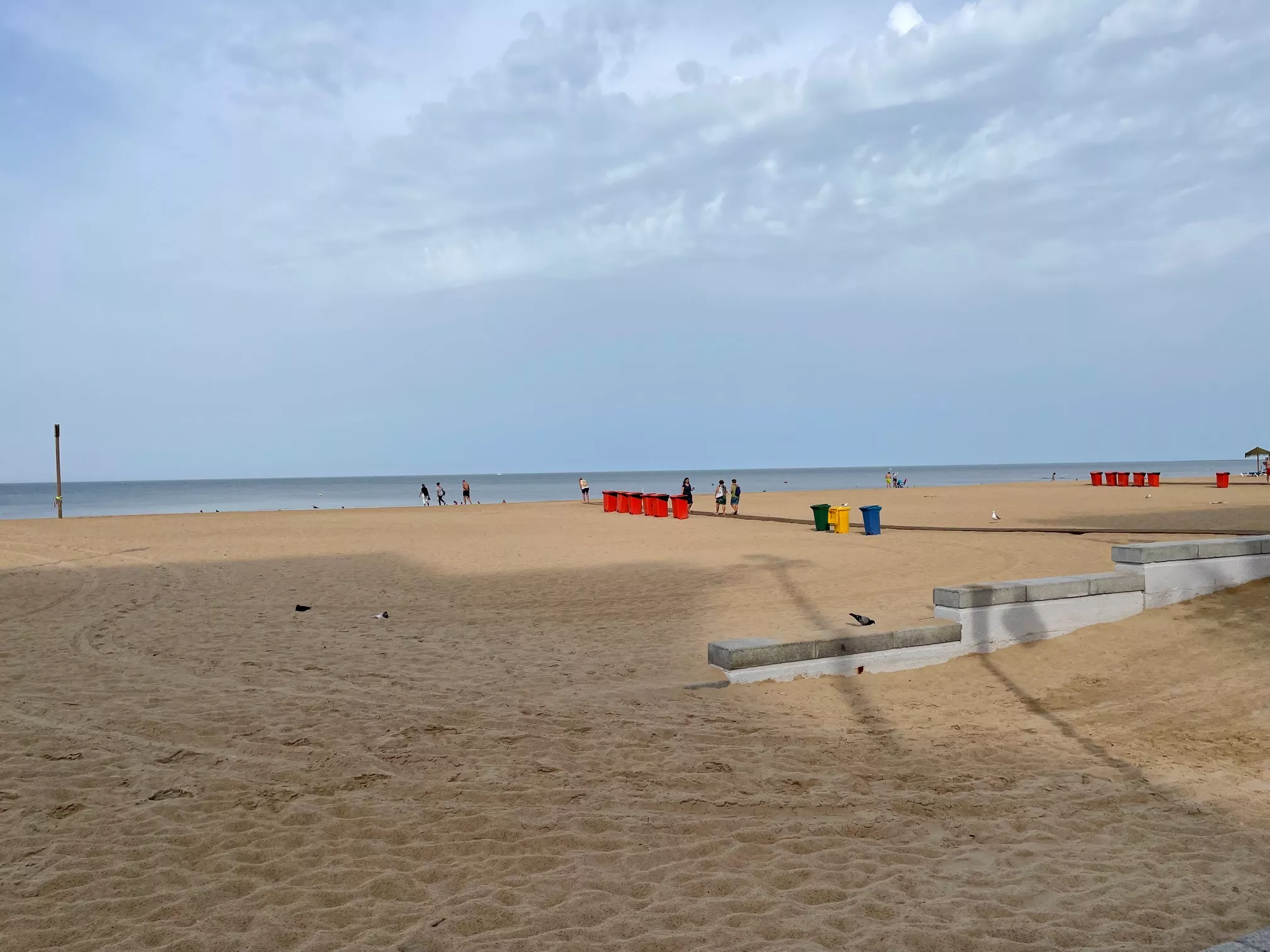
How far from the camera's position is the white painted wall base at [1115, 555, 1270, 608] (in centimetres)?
991

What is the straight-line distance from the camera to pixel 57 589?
1557cm

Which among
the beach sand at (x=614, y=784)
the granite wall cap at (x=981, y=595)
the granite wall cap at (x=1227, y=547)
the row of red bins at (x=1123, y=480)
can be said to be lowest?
the beach sand at (x=614, y=784)

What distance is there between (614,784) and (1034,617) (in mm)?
5670

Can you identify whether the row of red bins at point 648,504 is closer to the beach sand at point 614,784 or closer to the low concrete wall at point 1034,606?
the beach sand at point 614,784

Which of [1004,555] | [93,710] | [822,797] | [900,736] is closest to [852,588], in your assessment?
[1004,555]

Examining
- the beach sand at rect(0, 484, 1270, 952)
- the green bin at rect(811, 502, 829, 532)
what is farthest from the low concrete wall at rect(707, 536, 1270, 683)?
the green bin at rect(811, 502, 829, 532)

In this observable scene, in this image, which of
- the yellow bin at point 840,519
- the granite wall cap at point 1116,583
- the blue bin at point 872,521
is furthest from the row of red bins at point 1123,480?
the granite wall cap at point 1116,583

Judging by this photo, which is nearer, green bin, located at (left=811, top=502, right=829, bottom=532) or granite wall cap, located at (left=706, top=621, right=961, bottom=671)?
granite wall cap, located at (left=706, top=621, right=961, bottom=671)

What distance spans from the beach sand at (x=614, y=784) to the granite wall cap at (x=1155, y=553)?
0.57 metres

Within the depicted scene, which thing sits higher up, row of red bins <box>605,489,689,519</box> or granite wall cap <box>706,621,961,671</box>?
row of red bins <box>605,489,689,519</box>

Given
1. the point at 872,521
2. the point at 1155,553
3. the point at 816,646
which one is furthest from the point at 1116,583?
the point at 872,521

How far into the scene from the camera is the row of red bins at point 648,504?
3294 centimetres

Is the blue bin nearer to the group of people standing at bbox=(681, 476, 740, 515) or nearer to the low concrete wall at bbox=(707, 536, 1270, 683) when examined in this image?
the group of people standing at bbox=(681, 476, 740, 515)

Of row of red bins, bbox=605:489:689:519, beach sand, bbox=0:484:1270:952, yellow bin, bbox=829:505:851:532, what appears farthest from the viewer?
row of red bins, bbox=605:489:689:519
